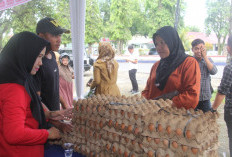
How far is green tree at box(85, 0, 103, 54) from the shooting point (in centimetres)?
2395

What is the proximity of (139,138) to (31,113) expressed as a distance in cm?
66

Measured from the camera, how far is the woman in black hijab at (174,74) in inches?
72.4

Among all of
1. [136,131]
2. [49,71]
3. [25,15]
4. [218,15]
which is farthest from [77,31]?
[218,15]

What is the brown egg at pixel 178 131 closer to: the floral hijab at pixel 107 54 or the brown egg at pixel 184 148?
the brown egg at pixel 184 148

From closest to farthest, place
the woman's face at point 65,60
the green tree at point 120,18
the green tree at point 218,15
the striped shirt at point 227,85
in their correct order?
the striped shirt at point 227,85
the woman's face at point 65,60
the green tree at point 218,15
the green tree at point 120,18

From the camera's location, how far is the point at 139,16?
31.5m

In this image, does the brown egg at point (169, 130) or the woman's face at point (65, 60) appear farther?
the woman's face at point (65, 60)

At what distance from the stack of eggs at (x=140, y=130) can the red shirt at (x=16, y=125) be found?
0.99ft

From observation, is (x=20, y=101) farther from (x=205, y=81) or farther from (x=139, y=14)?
(x=139, y=14)

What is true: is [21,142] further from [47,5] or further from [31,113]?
[47,5]

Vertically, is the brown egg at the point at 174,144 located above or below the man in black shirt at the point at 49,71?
below

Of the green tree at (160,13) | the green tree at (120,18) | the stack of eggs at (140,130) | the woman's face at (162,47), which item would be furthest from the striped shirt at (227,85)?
the green tree at (120,18)

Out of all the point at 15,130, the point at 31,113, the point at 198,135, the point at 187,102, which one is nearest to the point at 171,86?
the point at 187,102

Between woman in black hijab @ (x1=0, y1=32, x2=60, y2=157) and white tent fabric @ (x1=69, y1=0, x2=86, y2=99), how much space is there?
2.14m
